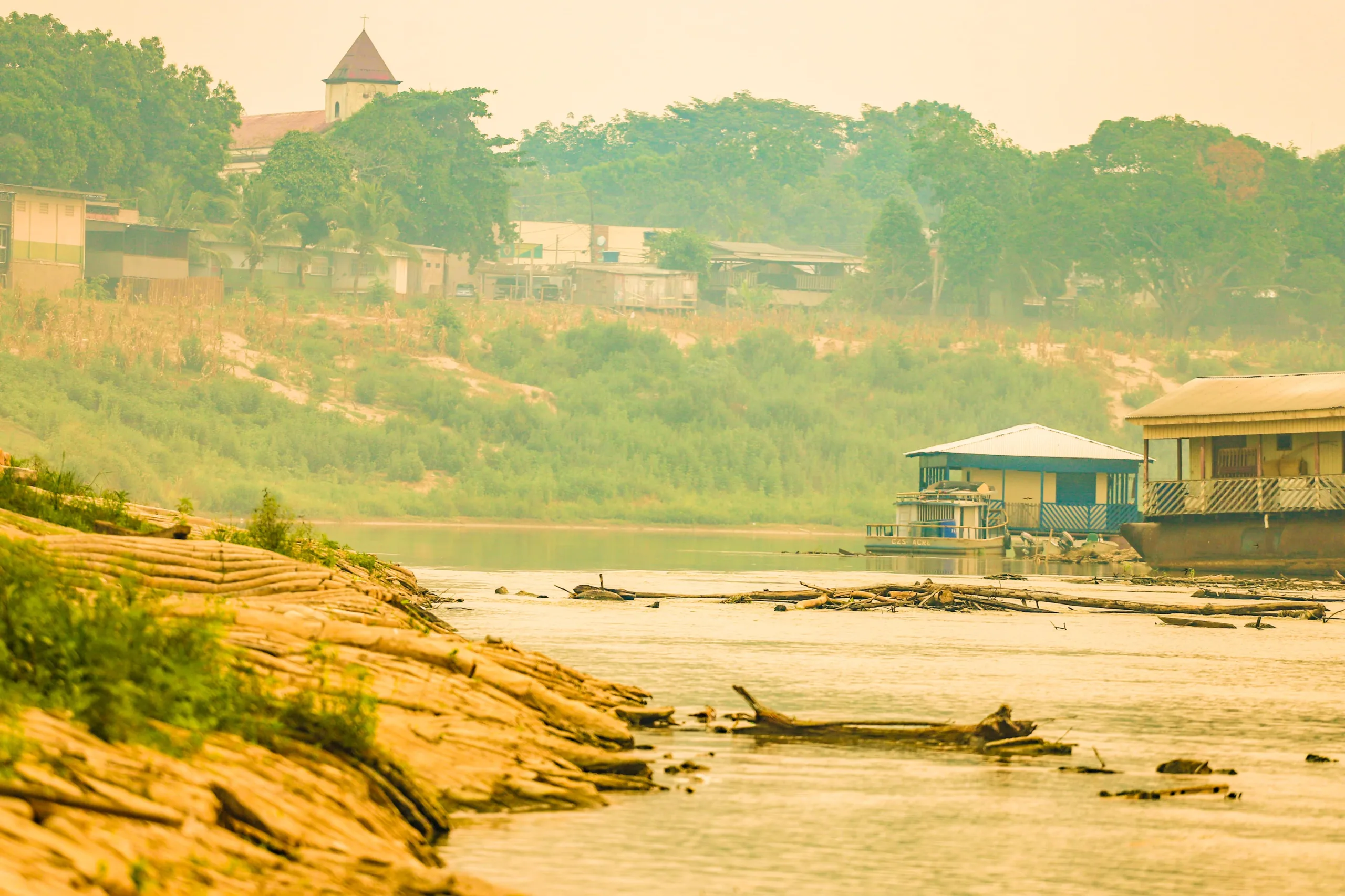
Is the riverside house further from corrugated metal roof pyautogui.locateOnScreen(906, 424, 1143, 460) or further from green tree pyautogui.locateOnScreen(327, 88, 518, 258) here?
green tree pyautogui.locateOnScreen(327, 88, 518, 258)

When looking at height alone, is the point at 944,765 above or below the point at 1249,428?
below

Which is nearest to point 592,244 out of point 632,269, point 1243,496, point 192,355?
point 632,269

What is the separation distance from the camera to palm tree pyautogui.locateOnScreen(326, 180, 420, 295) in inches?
3703

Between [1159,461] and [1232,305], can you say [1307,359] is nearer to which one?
[1232,305]

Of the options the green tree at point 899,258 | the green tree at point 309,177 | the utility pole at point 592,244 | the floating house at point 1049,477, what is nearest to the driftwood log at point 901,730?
the floating house at point 1049,477

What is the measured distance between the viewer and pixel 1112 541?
197ft

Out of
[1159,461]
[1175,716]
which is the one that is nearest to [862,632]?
[1175,716]

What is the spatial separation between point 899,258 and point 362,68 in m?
46.6

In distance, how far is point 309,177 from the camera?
96.1 meters

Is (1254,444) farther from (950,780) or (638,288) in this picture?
(638,288)

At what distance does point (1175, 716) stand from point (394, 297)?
7695 centimetres

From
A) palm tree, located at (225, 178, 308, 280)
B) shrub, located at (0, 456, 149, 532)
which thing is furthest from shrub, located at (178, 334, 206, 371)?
shrub, located at (0, 456, 149, 532)

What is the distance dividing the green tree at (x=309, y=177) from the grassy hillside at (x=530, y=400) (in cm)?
694

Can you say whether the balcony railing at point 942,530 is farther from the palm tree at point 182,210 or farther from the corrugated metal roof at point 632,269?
the corrugated metal roof at point 632,269
